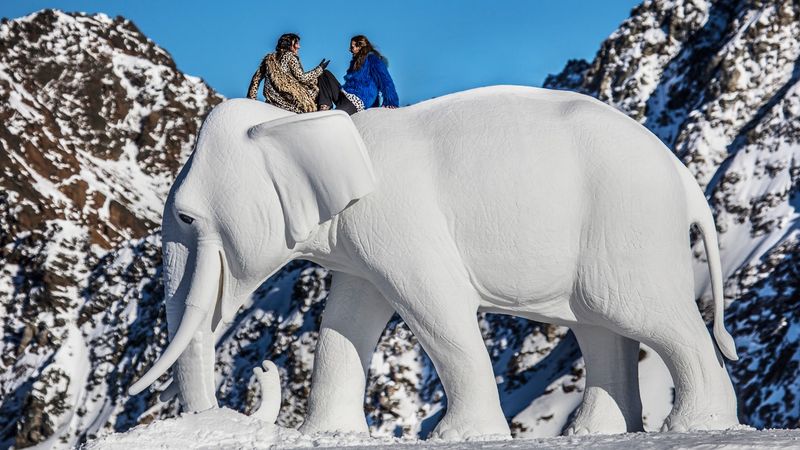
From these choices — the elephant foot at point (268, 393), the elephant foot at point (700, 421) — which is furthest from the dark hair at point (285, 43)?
the elephant foot at point (700, 421)

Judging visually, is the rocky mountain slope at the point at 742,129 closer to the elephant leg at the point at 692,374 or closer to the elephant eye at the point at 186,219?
the elephant leg at the point at 692,374

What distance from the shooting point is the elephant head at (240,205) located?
781 cm

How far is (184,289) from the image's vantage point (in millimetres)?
8016

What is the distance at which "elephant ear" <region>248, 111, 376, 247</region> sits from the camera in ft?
25.2

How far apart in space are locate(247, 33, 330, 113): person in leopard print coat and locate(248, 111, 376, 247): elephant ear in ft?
3.21

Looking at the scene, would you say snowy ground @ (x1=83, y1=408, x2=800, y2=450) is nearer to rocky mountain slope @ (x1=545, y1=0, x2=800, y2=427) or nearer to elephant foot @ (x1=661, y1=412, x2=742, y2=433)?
elephant foot @ (x1=661, y1=412, x2=742, y2=433)

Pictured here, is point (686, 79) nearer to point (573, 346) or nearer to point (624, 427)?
point (573, 346)

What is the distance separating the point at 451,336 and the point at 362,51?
96.6 inches

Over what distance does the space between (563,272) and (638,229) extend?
0.51 metres

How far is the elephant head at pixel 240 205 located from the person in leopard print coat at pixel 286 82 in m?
0.88

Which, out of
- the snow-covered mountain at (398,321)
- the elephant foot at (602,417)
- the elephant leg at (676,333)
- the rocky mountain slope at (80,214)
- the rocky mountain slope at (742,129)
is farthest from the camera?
the rocky mountain slope at (80,214)

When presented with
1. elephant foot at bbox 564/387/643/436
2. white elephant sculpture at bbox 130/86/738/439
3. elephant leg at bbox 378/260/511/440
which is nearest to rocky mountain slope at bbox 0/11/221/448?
→ elephant foot at bbox 564/387/643/436

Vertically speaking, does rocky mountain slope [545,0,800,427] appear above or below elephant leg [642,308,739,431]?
above

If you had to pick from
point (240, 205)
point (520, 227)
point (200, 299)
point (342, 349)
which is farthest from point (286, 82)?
point (520, 227)
